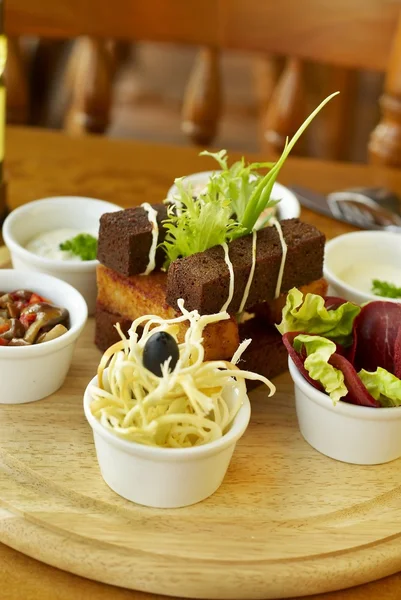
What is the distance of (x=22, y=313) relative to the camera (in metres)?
1.93

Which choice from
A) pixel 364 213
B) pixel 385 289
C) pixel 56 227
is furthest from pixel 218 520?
pixel 364 213

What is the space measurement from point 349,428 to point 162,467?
404mm

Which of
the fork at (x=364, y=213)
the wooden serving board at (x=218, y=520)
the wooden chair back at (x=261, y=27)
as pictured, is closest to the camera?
the wooden serving board at (x=218, y=520)

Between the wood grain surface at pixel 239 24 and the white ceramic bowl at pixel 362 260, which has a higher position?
the wood grain surface at pixel 239 24

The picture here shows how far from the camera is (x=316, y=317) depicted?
5.95ft

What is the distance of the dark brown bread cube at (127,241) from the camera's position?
1.90 m

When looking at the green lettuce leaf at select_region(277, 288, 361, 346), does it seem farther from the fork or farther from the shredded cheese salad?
the fork

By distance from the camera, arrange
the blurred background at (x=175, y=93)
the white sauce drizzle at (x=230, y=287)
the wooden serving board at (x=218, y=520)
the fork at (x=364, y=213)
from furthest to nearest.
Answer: the blurred background at (x=175, y=93)
the fork at (x=364, y=213)
the white sauce drizzle at (x=230, y=287)
the wooden serving board at (x=218, y=520)

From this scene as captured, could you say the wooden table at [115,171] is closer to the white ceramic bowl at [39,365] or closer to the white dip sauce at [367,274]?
the white dip sauce at [367,274]

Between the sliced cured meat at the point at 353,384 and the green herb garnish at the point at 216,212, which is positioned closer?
the sliced cured meat at the point at 353,384

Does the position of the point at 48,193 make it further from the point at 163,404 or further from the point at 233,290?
the point at 163,404

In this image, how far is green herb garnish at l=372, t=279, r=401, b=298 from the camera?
2197mm

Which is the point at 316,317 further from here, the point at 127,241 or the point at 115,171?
the point at 115,171

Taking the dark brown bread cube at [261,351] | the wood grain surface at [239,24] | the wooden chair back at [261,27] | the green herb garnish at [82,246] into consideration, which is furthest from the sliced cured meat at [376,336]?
the wood grain surface at [239,24]
